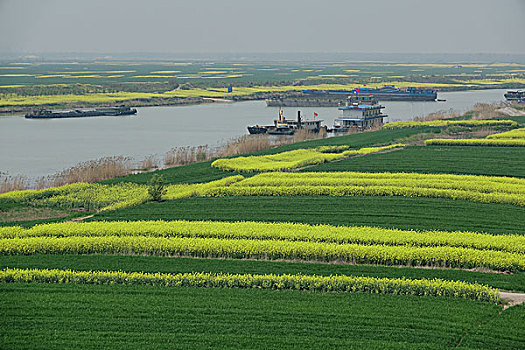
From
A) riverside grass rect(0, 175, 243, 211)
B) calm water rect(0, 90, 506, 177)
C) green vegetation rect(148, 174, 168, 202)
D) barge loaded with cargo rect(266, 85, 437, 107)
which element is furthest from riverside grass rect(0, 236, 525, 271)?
barge loaded with cargo rect(266, 85, 437, 107)

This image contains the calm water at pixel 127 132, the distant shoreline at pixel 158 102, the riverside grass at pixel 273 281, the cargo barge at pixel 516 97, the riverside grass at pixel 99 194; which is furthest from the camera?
the cargo barge at pixel 516 97

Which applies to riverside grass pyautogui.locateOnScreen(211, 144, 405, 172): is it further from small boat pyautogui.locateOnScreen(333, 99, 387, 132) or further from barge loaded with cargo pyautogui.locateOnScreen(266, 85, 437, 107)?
barge loaded with cargo pyautogui.locateOnScreen(266, 85, 437, 107)

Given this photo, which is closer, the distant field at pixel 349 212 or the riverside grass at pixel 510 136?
the distant field at pixel 349 212

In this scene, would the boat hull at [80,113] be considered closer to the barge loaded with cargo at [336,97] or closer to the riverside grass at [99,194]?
the barge loaded with cargo at [336,97]

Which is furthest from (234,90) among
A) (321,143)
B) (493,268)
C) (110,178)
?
(493,268)

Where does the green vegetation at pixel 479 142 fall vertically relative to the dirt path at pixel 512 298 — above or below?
above

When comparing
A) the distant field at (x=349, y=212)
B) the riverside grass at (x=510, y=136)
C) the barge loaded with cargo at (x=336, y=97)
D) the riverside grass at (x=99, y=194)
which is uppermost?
the riverside grass at (x=510, y=136)

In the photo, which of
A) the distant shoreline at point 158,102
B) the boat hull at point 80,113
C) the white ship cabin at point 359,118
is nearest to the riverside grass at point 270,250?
the white ship cabin at point 359,118
